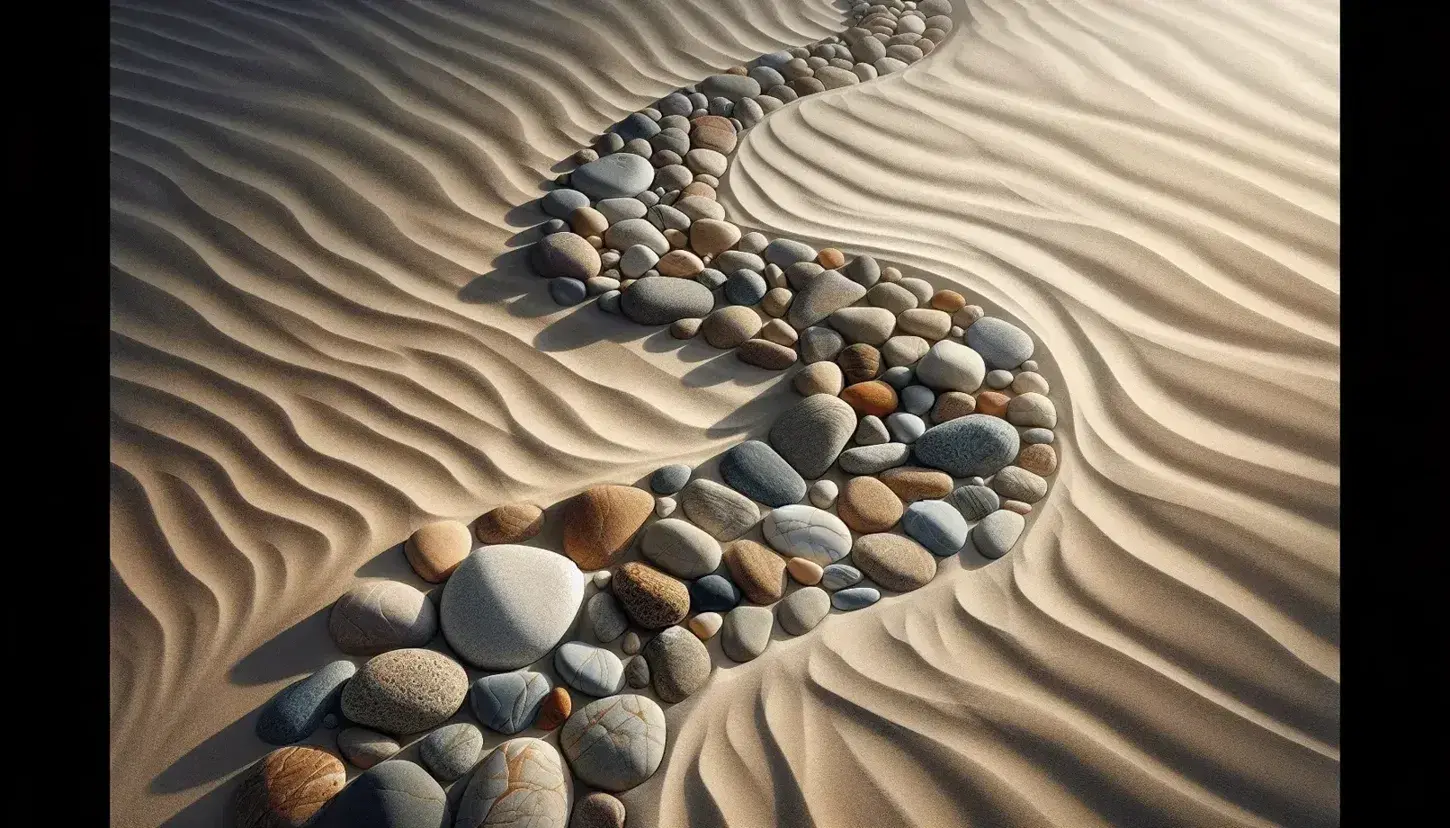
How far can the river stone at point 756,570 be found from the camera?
2.27 meters

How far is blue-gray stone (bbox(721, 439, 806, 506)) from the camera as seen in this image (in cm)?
255

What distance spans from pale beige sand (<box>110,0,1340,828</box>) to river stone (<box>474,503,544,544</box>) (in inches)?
3.4

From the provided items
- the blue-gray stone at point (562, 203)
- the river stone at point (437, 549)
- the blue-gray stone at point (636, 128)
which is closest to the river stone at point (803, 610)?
the river stone at point (437, 549)

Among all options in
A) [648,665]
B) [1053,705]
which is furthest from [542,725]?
[1053,705]

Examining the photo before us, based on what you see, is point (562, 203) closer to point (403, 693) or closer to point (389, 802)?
point (403, 693)

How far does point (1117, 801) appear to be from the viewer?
1.78 meters

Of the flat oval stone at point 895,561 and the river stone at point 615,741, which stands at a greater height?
the flat oval stone at point 895,561

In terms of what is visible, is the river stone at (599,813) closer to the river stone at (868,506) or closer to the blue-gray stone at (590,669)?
the blue-gray stone at (590,669)

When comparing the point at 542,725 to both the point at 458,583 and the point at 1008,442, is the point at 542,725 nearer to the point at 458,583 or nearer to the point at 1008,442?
the point at 458,583

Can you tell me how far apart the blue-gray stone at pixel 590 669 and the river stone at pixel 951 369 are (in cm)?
136

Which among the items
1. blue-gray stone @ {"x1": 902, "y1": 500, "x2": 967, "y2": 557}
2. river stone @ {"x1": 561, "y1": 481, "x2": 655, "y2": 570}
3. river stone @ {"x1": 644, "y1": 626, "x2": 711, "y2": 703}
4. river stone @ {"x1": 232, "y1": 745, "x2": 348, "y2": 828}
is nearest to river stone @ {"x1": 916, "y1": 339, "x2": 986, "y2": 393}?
blue-gray stone @ {"x1": 902, "y1": 500, "x2": 967, "y2": 557}

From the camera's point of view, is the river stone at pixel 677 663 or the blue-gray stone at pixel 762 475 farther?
the blue-gray stone at pixel 762 475

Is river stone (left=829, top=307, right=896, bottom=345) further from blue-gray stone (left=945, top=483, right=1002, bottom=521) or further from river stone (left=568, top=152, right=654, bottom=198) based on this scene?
river stone (left=568, top=152, right=654, bottom=198)

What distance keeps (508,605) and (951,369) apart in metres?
1.54
